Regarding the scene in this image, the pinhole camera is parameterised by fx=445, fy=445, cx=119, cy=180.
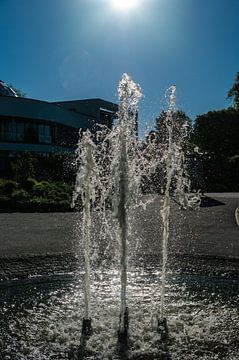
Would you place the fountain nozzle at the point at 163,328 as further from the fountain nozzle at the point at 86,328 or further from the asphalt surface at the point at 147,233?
the asphalt surface at the point at 147,233

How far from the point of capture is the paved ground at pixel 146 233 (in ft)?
32.0

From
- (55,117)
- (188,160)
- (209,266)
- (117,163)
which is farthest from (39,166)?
(117,163)

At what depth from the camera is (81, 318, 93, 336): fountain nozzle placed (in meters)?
5.28

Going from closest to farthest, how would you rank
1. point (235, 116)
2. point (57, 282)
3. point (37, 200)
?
1. point (57, 282)
2. point (37, 200)
3. point (235, 116)

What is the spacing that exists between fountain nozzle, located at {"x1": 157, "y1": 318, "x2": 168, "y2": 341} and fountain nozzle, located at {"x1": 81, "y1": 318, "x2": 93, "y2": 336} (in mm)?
825

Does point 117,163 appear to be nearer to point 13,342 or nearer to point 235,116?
point 13,342

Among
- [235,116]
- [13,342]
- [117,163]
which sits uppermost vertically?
[235,116]

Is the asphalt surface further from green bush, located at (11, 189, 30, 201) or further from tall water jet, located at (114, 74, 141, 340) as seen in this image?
tall water jet, located at (114, 74, 141, 340)

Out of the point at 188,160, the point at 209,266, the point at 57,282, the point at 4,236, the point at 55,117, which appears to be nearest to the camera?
the point at 57,282

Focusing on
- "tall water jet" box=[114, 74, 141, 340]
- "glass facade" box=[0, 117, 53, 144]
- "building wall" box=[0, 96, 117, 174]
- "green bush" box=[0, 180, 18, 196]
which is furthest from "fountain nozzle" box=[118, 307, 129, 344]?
"glass facade" box=[0, 117, 53, 144]

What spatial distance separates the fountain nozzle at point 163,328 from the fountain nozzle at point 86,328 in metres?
0.82

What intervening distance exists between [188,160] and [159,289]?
19864mm

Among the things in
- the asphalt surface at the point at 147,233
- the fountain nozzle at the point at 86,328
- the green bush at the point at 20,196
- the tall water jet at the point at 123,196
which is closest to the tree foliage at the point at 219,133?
the green bush at the point at 20,196

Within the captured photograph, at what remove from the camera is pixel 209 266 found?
8.52 meters
